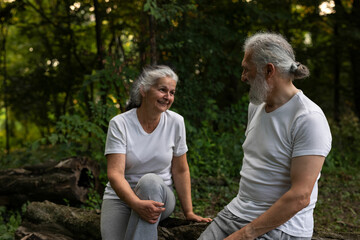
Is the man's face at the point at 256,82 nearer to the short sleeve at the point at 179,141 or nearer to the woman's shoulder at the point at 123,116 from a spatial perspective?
the short sleeve at the point at 179,141

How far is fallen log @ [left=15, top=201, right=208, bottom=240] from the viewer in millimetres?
2850

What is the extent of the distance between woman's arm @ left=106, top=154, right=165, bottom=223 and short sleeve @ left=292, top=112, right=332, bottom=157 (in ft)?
3.28

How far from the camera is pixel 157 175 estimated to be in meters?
2.81

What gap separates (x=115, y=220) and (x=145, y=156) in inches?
19.2

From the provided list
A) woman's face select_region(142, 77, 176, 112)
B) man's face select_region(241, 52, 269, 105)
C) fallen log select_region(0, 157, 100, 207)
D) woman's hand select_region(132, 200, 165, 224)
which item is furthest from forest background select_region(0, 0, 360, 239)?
man's face select_region(241, 52, 269, 105)

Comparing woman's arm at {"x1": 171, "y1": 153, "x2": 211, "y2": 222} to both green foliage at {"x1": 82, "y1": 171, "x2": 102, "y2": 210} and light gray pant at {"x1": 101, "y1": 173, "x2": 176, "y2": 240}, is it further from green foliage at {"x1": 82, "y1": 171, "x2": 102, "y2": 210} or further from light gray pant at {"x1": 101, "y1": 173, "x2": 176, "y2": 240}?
green foliage at {"x1": 82, "y1": 171, "x2": 102, "y2": 210}

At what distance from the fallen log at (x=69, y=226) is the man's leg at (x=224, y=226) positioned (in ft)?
1.54

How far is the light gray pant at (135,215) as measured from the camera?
252 cm

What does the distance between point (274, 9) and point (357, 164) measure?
9.03 feet

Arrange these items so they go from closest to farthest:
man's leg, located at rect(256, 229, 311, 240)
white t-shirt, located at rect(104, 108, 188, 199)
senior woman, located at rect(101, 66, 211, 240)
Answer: man's leg, located at rect(256, 229, 311, 240) → senior woman, located at rect(101, 66, 211, 240) → white t-shirt, located at rect(104, 108, 188, 199)

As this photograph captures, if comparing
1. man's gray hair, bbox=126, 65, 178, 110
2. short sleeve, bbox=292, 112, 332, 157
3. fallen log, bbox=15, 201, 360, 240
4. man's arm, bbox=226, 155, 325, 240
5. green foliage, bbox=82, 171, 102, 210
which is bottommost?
green foliage, bbox=82, 171, 102, 210

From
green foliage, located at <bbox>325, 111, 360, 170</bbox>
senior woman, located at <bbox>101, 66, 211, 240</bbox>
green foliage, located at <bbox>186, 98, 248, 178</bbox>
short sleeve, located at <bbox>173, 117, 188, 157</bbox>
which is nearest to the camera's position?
senior woman, located at <bbox>101, 66, 211, 240</bbox>

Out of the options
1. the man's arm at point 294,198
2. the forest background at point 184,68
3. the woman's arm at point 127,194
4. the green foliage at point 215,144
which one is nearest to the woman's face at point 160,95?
the woman's arm at point 127,194

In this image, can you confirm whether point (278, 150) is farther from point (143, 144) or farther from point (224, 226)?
point (143, 144)
